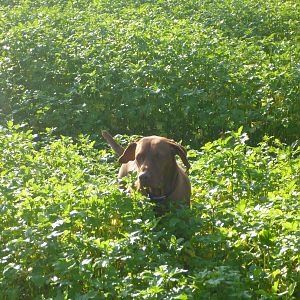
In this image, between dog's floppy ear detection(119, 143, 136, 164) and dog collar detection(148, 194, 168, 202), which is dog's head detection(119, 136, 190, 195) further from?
dog's floppy ear detection(119, 143, 136, 164)

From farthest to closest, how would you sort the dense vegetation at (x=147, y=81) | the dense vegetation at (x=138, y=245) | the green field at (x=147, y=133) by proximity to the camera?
the dense vegetation at (x=147, y=81), the green field at (x=147, y=133), the dense vegetation at (x=138, y=245)

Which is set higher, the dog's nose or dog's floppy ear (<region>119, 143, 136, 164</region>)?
dog's floppy ear (<region>119, 143, 136, 164</region>)

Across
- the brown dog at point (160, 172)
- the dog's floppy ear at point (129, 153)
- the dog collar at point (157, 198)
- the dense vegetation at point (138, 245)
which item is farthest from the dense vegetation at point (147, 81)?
the dog collar at point (157, 198)

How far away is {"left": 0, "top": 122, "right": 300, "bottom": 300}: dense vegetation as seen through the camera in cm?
433

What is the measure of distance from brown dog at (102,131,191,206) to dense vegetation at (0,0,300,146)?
284 cm

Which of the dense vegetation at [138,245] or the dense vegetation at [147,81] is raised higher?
the dense vegetation at [147,81]

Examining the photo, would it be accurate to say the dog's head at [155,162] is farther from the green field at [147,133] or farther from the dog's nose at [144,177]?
the green field at [147,133]

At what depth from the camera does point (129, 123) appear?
9492 millimetres

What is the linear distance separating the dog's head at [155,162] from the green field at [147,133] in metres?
0.28

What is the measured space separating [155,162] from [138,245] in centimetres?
121

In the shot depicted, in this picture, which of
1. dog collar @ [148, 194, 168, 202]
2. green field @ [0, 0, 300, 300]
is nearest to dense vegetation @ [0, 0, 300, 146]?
green field @ [0, 0, 300, 300]

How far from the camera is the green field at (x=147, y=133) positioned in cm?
459

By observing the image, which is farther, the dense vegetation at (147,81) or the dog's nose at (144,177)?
the dense vegetation at (147,81)

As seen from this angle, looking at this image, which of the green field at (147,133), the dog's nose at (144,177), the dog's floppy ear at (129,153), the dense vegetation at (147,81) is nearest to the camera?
the green field at (147,133)
